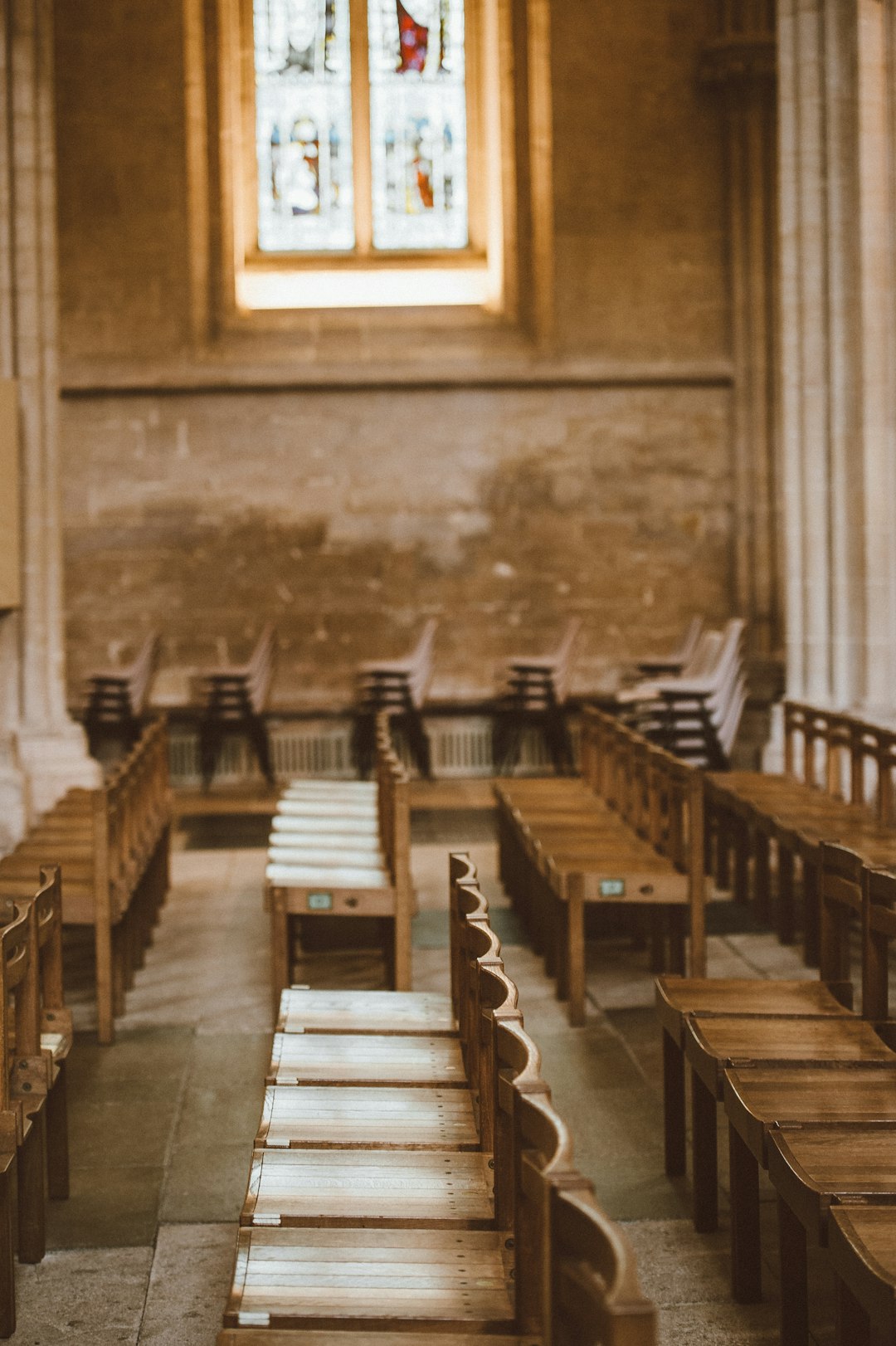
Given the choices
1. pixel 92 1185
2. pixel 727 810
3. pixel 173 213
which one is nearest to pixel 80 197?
pixel 173 213

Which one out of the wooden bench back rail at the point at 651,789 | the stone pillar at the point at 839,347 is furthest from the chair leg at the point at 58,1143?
the stone pillar at the point at 839,347

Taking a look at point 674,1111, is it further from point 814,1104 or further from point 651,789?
point 651,789

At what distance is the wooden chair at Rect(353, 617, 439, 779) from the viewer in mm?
11984

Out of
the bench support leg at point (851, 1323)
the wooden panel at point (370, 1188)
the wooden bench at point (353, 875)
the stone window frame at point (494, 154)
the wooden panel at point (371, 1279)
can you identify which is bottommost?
the bench support leg at point (851, 1323)

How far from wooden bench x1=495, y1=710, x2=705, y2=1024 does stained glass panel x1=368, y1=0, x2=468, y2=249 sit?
7200 mm

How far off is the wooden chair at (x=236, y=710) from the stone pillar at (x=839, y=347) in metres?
4.58

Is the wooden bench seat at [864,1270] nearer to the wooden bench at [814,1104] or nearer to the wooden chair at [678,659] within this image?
the wooden bench at [814,1104]

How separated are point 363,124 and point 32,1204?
11.6 meters

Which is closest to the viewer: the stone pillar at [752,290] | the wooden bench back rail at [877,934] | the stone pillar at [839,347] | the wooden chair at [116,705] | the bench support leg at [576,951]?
the wooden bench back rail at [877,934]

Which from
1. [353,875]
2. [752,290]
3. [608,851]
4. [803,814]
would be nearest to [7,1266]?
[353,875]

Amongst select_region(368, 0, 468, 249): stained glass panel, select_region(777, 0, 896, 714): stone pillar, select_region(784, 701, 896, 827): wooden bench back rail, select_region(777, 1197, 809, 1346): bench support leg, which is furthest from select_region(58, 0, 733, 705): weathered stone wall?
select_region(777, 1197, 809, 1346): bench support leg

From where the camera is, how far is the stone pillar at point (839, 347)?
841 cm

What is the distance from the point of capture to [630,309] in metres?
13.2

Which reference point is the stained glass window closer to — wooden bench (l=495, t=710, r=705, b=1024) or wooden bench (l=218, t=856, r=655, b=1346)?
wooden bench (l=495, t=710, r=705, b=1024)
